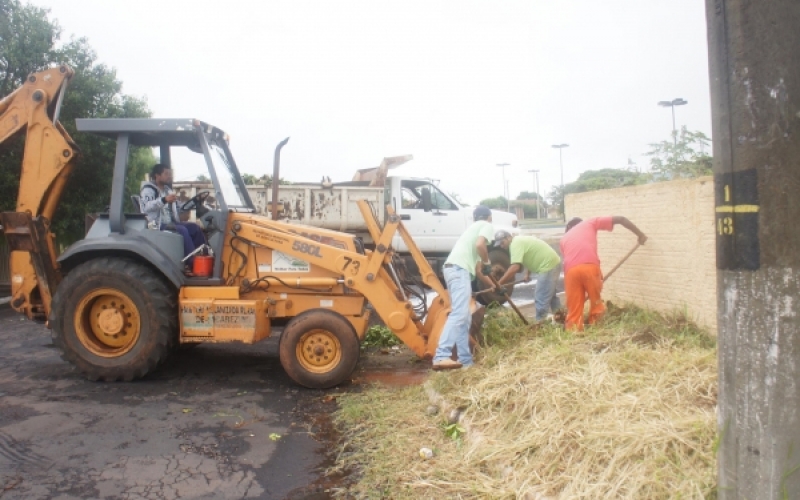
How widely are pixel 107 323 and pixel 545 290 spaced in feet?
16.3

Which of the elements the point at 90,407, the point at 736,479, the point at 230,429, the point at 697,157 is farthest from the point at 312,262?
the point at 736,479

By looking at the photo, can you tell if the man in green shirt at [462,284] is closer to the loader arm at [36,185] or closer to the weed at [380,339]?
the weed at [380,339]

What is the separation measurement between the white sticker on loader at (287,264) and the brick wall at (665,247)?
3527 mm

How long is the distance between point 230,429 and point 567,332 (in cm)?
311

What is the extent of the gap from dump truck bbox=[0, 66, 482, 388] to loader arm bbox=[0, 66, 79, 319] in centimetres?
1

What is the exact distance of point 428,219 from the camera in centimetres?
1359

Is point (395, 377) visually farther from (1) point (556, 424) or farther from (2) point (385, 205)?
(2) point (385, 205)

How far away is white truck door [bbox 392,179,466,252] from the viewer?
44.4ft

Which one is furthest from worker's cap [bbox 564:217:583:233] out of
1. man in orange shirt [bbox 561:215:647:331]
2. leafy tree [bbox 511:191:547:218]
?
leafy tree [bbox 511:191:547:218]

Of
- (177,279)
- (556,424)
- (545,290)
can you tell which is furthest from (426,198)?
(556,424)

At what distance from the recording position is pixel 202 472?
4.61 metres

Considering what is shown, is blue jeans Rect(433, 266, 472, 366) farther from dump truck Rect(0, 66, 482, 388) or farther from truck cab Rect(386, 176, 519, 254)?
truck cab Rect(386, 176, 519, 254)

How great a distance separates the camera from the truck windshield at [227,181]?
7.20 m

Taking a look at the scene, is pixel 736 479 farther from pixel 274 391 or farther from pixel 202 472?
pixel 274 391
